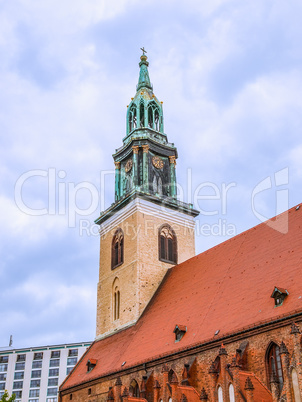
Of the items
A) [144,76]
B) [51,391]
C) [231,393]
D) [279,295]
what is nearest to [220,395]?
[231,393]

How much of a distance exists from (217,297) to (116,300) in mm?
10486

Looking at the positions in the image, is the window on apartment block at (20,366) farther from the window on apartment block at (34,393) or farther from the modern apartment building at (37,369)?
the window on apartment block at (34,393)

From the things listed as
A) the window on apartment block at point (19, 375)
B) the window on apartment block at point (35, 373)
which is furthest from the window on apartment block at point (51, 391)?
the window on apartment block at point (19, 375)

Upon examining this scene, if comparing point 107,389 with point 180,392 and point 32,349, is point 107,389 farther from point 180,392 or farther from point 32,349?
point 32,349

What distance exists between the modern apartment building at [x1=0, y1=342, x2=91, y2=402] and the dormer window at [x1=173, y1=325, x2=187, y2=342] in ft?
206

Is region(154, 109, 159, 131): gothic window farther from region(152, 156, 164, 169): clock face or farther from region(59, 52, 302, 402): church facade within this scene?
region(152, 156, 164, 169): clock face

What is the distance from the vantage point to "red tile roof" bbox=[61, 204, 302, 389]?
21.8m

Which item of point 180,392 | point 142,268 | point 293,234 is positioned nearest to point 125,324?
point 142,268

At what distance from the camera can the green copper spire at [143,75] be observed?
42.7 meters

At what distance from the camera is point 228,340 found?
21484 millimetres

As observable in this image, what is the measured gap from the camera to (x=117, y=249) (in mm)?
35656

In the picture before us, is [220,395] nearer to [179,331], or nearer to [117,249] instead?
[179,331]

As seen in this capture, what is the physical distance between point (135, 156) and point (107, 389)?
16541 millimetres

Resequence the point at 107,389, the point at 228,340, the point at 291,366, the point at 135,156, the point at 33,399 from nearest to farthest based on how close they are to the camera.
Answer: the point at 291,366, the point at 228,340, the point at 107,389, the point at 135,156, the point at 33,399
